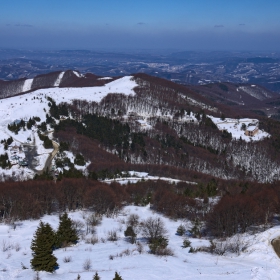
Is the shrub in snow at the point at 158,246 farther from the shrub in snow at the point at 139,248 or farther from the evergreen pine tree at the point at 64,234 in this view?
the evergreen pine tree at the point at 64,234

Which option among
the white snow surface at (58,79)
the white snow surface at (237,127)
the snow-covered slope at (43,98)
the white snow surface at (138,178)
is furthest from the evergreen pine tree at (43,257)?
the white snow surface at (58,79)

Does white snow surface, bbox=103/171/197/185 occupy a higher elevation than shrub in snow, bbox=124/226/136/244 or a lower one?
lower

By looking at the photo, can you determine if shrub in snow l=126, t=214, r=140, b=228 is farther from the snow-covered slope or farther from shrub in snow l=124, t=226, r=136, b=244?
the snow-covered slope

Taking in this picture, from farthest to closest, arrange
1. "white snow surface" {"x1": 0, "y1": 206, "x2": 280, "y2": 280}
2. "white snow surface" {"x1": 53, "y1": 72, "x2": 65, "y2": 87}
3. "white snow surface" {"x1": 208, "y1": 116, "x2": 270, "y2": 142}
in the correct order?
"white snow surface" {"x1": 53, "y1": 72, "x2": 65, "y2": 87}, "white snow surface" {"x1": 208, "y1": 116, "x2": 270, "y2": 142}, "white snow surface" {"x1": 0, "y1": 206, "x2": 280, "y2": 280}

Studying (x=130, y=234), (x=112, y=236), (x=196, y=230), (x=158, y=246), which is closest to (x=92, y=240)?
(x=112, y=236)

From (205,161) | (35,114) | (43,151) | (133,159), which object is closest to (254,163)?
(205,161)

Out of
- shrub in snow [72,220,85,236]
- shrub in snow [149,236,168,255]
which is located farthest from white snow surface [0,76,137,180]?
shrub in snow [149,236,168,255]

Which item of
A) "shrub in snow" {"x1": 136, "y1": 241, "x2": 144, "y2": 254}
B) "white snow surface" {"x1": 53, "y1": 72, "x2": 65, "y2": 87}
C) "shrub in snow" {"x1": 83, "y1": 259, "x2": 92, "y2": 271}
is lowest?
"shrub in snow" {"x1": 136, "y1": 241, "x2": 144, "y2": 254}
